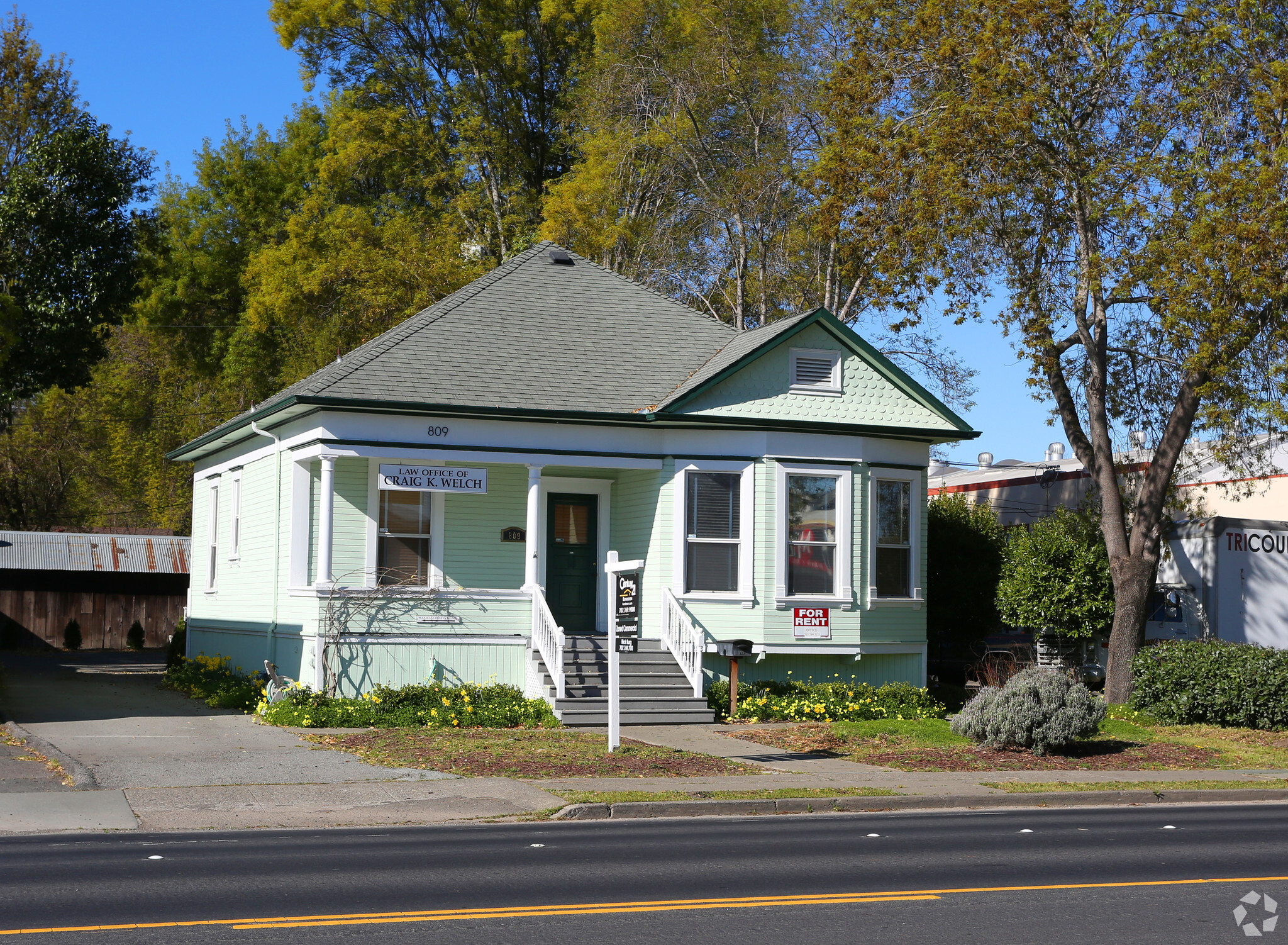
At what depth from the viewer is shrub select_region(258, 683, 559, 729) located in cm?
1920

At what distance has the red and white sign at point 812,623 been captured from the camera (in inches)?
851

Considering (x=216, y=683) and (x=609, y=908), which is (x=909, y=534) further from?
(x=609, y=908)

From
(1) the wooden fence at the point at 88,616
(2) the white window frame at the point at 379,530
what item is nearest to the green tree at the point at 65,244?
(1) the wooden fence at the point at 88,616

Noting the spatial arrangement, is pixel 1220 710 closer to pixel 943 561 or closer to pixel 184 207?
pixel 943 561

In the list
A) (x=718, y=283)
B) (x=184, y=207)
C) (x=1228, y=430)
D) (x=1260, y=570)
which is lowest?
(x=1260, y=570)

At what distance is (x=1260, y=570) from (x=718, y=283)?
54.9 ft

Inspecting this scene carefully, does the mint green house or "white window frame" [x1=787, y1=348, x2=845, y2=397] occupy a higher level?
"white window frame" [x1=787, y1=348, x2=845, y2=397]

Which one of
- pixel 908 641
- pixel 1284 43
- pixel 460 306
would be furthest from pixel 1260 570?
pixel 460 306

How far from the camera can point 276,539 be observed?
74.6ft

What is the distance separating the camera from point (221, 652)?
Result: 26.1m

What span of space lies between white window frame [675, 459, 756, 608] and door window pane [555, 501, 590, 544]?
2064 millimetres

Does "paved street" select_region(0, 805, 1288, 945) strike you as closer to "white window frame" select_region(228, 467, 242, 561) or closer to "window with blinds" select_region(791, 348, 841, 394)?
"window with blinds" select_region(791, 348, 841, 394)

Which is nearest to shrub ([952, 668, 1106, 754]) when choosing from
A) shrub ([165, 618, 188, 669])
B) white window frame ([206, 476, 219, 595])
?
white window frame ([206, 476, 219, 595])

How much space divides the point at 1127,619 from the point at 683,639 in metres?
7.77
